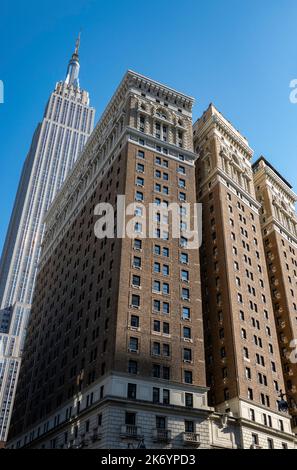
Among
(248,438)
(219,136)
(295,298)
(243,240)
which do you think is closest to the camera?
(248,438)

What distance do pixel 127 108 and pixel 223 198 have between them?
2363 centimetres

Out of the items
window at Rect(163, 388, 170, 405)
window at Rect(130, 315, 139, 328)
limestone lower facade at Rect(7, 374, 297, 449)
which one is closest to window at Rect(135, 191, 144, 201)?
window at Rect(130, 315, 139, 328)

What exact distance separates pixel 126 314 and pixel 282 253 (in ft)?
156

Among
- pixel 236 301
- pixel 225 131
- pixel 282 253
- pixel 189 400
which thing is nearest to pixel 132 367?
pixel 189 400

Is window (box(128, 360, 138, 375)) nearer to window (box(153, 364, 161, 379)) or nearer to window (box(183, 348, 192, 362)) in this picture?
window (box(153, 364, 161, 379))

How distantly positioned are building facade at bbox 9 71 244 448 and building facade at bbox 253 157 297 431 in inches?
958

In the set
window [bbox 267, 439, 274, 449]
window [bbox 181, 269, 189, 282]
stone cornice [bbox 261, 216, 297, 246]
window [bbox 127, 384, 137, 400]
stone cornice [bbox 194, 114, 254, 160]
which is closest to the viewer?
window [bbox 127, 384, 137, 400]

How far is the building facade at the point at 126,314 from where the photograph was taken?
53.1 meters

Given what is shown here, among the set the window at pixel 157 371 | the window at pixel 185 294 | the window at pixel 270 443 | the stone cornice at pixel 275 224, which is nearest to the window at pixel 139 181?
the window at pixel 185 294

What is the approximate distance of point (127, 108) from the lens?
281ft

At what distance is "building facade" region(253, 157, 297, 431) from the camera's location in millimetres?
79500
